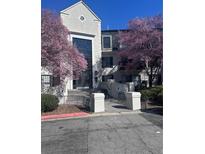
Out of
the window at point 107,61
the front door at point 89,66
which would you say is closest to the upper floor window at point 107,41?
the window at point 107,61

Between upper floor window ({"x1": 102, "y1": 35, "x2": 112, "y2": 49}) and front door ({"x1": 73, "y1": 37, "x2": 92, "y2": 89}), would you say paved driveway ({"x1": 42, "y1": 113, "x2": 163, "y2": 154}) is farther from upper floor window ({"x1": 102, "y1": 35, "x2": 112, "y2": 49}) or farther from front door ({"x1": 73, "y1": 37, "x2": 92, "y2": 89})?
upper floor window ({"x1": 102, "y1": 35, "x2": 112, "y2": 49})

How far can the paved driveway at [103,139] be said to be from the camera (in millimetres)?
4416

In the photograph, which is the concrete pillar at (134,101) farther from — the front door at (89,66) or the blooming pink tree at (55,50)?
the front door at (89,66)

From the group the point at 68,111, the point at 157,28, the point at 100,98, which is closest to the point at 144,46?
the point at 157,28

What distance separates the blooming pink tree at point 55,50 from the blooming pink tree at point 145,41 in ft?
21.9

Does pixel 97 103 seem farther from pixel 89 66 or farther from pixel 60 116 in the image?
pixel 89 66

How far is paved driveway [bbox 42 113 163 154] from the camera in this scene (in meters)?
4.42

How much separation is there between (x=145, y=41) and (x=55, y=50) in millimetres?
8840

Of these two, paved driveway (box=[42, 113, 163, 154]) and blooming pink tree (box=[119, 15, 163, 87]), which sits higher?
blooming pink tree (box=[119, 15, 163, 87])

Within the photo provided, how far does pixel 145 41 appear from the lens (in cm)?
1631

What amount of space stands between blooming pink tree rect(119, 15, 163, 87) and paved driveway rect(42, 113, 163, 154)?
10.3 m

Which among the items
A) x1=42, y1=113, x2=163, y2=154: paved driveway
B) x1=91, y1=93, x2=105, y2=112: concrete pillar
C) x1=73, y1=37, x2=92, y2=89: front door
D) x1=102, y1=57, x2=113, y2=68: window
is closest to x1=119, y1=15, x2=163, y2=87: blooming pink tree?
x1=102, y1=57, x2=113, y2=68: window

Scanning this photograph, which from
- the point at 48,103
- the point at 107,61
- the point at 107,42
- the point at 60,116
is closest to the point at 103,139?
the point at 60,116
